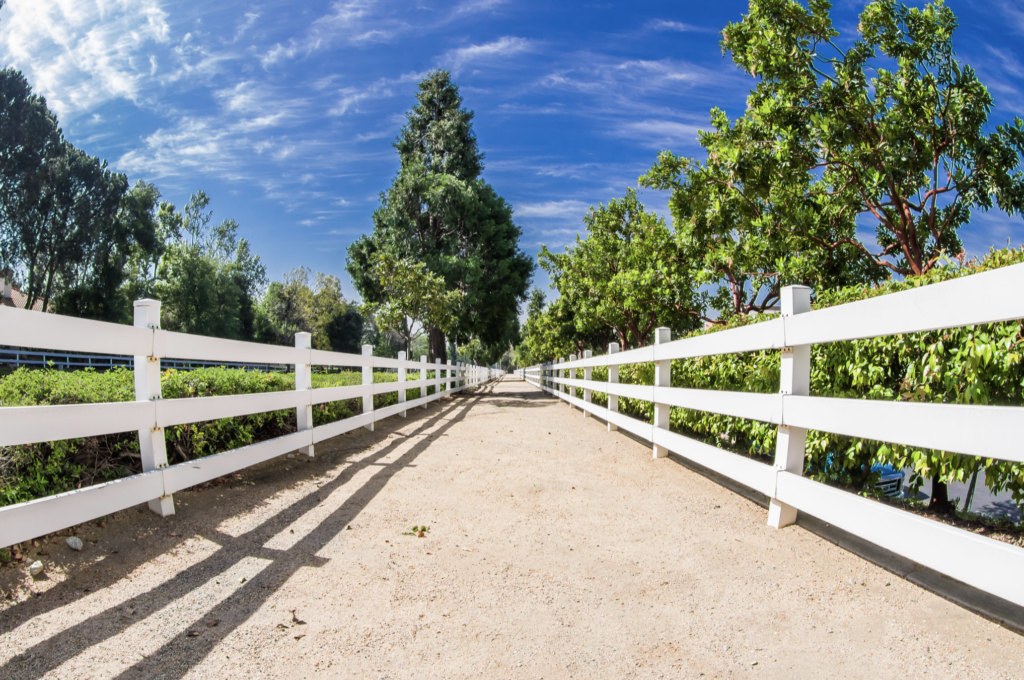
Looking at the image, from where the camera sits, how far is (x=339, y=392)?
6.11m

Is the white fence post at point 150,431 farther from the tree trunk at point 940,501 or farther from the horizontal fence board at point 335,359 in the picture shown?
the tree trunk at point 940,501

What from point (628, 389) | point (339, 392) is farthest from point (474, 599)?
point (628, 389)

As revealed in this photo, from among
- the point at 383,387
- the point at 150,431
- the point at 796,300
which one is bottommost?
the point at 383,387

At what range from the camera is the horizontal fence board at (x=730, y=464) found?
307cm

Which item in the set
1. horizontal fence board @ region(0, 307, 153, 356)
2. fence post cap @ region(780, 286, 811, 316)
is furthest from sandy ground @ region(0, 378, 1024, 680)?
fence post cap @ region(780, 286, 811, 316)

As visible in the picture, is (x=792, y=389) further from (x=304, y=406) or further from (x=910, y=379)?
(x=304, y=406)

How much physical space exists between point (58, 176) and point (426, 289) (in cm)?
3338

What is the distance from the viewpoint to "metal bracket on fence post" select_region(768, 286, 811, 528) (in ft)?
9.50

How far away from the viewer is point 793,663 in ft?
5.87

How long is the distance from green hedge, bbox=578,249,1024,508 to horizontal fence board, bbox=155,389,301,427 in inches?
154

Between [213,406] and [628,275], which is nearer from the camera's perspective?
[213,406]

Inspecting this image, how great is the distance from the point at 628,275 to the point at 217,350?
10.1m

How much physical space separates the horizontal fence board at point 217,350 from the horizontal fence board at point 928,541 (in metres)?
3.57

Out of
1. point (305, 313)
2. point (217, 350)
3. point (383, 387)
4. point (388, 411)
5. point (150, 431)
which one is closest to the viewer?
point (150, 431)
